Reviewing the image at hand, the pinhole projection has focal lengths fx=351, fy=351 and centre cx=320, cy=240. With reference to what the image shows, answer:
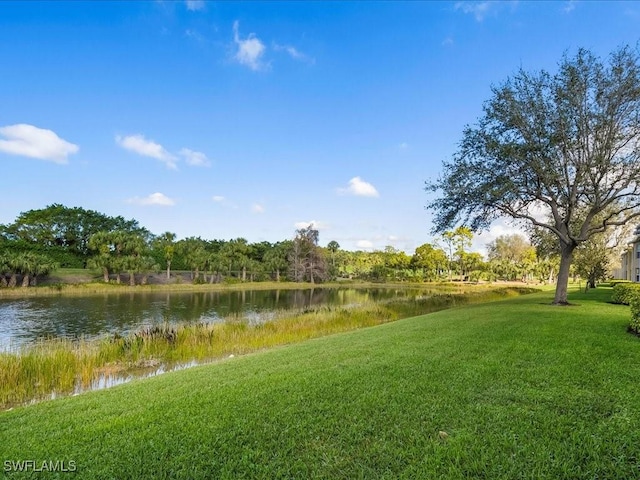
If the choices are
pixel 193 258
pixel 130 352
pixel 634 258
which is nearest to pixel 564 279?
pixel 130 352

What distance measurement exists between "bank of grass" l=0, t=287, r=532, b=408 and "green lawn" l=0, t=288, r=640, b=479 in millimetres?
4220

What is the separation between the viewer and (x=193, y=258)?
190ft

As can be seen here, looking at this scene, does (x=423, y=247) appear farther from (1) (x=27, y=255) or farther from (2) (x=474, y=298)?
(1) (x=27, y=255)

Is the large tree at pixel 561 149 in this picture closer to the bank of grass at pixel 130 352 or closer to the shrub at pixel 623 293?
the shrub at pixel 623 293

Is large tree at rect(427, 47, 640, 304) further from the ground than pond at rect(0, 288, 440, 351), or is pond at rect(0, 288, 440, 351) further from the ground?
large tree at rect(427, 47, 640, 304)

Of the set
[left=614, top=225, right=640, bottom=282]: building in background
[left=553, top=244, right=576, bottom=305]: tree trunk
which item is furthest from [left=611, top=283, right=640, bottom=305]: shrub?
[left=614, top=225, right=640, bottom=282]: building in background

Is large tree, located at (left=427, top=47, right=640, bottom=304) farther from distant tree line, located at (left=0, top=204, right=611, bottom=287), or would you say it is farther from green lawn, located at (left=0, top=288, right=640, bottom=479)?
distant tree line, located at (left=0, top=204, right=611, bottom=287)

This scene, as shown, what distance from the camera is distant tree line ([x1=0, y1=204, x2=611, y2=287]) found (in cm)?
4991

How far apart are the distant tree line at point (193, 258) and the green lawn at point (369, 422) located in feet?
153

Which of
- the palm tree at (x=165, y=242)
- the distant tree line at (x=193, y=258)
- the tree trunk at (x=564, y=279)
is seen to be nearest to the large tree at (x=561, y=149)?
the tree trunk at (x=564, y=279)

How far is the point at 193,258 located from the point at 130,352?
48.3m

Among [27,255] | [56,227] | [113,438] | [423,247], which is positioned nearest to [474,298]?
[113,438]

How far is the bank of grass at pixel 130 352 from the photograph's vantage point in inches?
358

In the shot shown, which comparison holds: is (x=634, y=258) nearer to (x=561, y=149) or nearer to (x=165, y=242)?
(x=561, y=149)
